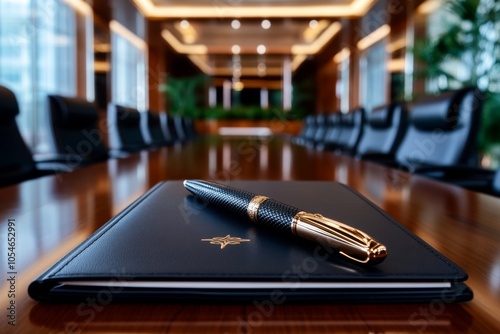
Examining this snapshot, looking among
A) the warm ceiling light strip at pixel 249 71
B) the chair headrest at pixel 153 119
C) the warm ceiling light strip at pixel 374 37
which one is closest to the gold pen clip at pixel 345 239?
the chair headrest at pixel 153 119

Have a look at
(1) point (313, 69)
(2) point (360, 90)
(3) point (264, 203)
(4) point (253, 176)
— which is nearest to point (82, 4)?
(2) point (360, 90)

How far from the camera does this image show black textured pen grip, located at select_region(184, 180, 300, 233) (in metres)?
0.30

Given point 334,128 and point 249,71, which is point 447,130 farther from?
point 249,71

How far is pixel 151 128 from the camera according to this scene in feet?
13.7

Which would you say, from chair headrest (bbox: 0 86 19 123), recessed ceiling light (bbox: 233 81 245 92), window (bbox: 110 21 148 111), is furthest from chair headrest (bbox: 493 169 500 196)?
recessed ceiling light (bbox: 233 81 245 92)

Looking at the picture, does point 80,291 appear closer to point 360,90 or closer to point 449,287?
point 449,287

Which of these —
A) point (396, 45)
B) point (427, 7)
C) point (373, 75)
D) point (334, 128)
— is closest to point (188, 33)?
point (373, 75)

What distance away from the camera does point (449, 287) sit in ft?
0.81

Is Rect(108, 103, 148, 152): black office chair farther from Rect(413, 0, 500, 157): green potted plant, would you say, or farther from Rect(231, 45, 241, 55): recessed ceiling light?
Rect(231, 45, 241, 55): recessed ceiling light

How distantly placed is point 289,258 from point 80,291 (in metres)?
0.12

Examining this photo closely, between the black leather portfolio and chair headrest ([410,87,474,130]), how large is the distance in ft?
4.90

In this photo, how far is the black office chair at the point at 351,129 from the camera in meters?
3.20

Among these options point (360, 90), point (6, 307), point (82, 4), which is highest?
Result: point (82, 4)

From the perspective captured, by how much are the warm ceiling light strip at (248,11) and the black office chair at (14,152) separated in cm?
526
